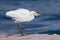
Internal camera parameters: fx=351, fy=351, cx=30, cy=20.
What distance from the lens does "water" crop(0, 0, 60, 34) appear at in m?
14.2

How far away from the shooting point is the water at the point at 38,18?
14250 mm

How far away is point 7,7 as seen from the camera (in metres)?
19.1

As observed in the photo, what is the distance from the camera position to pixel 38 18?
55.7ft

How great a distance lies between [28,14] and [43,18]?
8785mm

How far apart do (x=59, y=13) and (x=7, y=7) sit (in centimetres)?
297

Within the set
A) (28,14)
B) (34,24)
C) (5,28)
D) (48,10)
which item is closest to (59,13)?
(48,10)

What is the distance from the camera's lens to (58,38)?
7363 mm

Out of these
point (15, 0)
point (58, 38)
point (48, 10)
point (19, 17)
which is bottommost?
point (58, 38)

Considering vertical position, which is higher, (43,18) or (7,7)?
(7,7)

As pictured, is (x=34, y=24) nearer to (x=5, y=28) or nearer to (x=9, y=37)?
(x=5, y=28)

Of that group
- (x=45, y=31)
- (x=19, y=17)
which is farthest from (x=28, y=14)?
(x=45, y=31)

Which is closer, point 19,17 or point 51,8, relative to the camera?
point 19,17

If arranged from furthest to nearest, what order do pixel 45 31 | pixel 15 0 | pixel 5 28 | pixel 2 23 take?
pixel 15 0 < pixel 2 23 < pixel 5 28 < pixel 45 31

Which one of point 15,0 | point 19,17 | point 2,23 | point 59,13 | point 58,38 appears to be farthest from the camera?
point 15,0
